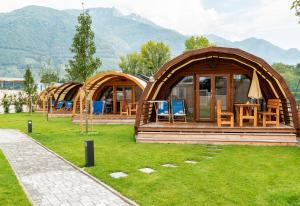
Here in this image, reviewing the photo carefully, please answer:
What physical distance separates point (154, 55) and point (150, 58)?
3.48 feet

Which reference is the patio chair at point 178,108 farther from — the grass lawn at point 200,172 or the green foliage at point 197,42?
the green foliage at point 197,42

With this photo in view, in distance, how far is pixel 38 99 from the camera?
121 feet

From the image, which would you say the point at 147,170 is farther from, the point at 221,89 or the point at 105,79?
the point at 105,79

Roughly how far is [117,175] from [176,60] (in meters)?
6.01

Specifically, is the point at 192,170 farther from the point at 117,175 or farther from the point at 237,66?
the point at 237,66

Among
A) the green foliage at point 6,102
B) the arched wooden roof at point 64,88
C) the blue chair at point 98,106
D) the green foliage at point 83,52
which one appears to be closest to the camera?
the green foliage at point 83,52

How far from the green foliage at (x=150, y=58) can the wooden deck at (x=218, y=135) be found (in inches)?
1843

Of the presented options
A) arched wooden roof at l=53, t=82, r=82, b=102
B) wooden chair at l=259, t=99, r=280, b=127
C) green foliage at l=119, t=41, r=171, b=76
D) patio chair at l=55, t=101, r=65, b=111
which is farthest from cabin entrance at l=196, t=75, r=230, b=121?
green foliage at l=119, t=41, r=171, b=76

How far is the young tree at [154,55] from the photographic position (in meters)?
59.6

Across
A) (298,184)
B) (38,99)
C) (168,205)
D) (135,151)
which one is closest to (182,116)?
(135,151)

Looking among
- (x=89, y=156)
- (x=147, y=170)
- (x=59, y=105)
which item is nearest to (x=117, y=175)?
(x=147, y=170)

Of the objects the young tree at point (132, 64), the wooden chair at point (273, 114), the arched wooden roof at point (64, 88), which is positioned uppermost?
the young tree at point (132, 64)

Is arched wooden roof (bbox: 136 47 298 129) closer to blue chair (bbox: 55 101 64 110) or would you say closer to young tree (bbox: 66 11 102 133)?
young tree (bbox: 66 11 102 133)

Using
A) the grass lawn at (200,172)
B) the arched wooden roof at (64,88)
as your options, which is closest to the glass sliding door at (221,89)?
the grass lawn at (200,172)
